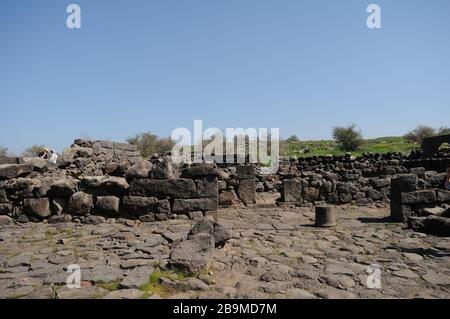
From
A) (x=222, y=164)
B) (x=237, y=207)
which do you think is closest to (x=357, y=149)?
(x=222, y=164)

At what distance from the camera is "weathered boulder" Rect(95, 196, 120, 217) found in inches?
318

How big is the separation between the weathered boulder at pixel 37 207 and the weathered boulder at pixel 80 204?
1.76ft

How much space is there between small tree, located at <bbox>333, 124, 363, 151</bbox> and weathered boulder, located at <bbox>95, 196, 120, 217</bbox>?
35.3 meters

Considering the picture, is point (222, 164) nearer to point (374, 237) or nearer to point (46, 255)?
point (374, 237)

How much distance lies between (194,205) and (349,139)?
114ft

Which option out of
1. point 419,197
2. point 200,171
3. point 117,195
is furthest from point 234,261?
point 419,197

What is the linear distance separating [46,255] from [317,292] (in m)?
4.17

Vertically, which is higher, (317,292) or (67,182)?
(67,182)

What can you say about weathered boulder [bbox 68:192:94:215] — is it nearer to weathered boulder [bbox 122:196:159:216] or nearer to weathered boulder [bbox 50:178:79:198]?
weathered boulder [bbox 50:178:79:198]

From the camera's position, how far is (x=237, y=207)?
1188cm

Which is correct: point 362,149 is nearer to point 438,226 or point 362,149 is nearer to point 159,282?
point 438,226

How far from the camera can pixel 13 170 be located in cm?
841

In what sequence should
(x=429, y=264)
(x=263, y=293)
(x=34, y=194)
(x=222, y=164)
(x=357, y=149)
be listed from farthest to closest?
1. (x=357, y=149)
2. (x=222, y=164)
3. (x=34, y=194)
4. (x=429, y=264)
5. (x=263, y=293)
